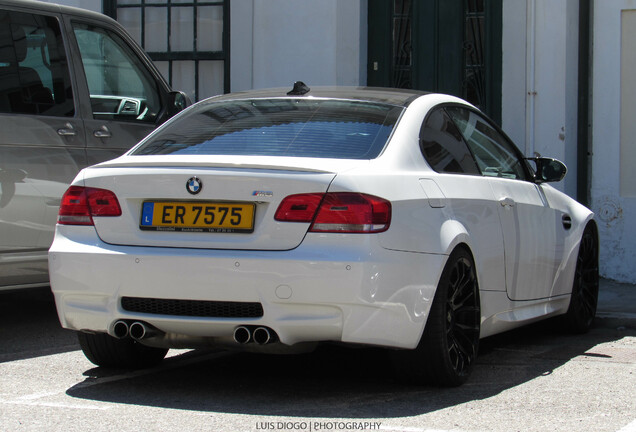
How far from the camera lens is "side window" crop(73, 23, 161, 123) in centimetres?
761

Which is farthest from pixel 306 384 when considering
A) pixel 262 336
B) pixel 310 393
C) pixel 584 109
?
pixel 584 109

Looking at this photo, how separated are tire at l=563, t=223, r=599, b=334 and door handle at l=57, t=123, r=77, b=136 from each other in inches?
134

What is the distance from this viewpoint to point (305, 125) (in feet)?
17.8

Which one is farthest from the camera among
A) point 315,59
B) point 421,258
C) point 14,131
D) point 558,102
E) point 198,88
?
point 198,88

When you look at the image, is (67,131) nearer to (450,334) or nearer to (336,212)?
(336,212)

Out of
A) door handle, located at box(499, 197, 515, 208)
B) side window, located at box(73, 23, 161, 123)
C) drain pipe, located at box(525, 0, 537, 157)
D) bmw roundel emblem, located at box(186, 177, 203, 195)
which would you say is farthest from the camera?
drain pipe, located at box(525, 0, 537, 157)

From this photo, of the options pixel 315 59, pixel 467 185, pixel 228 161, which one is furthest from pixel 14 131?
pixel 315 59

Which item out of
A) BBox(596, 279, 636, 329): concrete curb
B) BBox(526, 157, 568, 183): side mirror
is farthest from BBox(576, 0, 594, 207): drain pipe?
BBox(526, 157, 568, 183): side mirror

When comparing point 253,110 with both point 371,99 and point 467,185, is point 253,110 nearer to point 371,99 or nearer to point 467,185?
point 371,99

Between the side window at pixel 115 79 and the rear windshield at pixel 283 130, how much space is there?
1936mm

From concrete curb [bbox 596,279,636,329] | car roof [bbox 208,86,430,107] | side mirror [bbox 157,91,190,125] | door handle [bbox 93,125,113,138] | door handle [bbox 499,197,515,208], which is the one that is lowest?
concrete curb [bbox 596,279,636,329]

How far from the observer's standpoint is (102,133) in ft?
24.5

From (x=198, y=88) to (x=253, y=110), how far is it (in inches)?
265

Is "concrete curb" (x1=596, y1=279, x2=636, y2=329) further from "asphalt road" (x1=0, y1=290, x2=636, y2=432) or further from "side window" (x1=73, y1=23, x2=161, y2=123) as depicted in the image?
"side window" (x1=73, y1=23, x2=161, y2=123)
